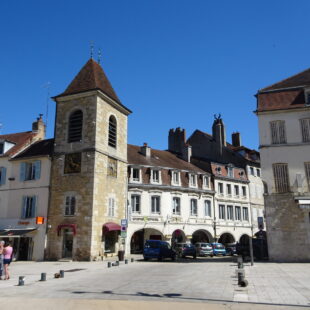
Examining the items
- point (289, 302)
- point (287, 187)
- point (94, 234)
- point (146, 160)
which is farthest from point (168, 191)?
point (289, 302)

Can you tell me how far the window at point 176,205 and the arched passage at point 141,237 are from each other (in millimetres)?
2580

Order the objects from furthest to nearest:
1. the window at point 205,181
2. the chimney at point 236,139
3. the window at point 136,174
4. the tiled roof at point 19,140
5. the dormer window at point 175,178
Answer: the chimney at point 236,139 → the window at point 205,181 → the dormer window at point 175,178 → the window at point 136,174 → the tiled roof at point 19,140

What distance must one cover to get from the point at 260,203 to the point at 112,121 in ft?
71.1

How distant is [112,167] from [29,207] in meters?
6.40

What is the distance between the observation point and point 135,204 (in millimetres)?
29812

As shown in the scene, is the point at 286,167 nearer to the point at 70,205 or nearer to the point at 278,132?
the point at 278,132

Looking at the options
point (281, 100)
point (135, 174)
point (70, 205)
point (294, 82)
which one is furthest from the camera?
point (135, 174)

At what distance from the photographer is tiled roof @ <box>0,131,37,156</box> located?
87.6 ft

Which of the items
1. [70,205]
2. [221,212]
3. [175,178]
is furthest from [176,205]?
[70,205]

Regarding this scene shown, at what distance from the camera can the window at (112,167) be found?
24811 millimetres

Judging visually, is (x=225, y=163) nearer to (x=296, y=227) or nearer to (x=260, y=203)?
(x=260, y=203)

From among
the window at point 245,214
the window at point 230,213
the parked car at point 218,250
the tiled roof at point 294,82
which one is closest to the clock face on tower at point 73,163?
the parked car at point 218,250

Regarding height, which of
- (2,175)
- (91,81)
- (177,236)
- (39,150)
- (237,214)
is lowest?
(177,236)

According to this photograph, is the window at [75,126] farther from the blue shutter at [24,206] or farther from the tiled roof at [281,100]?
the tiled roof at [281,100]
